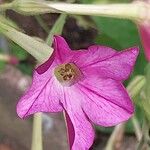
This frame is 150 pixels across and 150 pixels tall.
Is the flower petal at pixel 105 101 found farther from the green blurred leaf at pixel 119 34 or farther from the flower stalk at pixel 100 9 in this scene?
the green blurred leaf at pixel 119 34

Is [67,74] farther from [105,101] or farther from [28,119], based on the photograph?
[28,119]

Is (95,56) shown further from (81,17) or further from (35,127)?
(81,17)

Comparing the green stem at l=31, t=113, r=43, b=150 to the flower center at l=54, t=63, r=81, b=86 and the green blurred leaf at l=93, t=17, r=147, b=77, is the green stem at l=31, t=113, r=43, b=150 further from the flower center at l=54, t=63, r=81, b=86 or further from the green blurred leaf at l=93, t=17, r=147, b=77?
the green blurred leaf at l=93, t=17, r=147, b=77

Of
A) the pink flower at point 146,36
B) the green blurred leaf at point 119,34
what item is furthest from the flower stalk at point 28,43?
the green blurred leaf at point 119,34

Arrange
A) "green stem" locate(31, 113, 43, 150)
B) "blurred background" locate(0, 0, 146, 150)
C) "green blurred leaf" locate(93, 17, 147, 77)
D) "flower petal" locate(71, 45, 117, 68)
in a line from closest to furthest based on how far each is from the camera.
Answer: "flower petal" locate(71, 45, 117, 68) → "green stem" locate(31, 113, 43, 150) → "green blurred leaf" locate(93, 17, 147, 77) → "blurred background" locate(0, 0, 146, 150)

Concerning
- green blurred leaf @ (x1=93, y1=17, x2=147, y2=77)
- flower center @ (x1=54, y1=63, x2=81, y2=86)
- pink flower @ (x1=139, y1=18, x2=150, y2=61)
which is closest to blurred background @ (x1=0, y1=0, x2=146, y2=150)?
green blurred leaf @ (x1=93, y1=17, x2=147, y2=77)

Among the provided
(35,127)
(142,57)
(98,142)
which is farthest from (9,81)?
(35,127)
